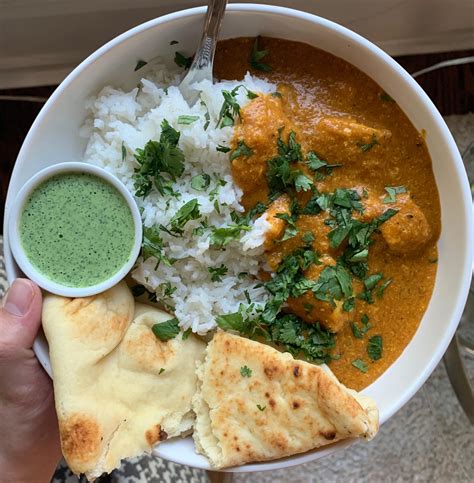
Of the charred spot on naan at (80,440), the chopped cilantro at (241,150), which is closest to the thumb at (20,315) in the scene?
the charred spot on naan at (80,440)

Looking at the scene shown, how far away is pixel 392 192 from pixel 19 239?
100 centimetres

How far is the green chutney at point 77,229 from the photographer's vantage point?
1766 mm

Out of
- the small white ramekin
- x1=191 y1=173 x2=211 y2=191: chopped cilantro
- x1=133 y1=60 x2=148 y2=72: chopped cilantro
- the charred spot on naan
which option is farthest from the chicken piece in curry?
the charred spot on naan

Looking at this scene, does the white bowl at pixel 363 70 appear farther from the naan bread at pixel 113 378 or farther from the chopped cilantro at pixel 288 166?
the chopped cilantro at pixel 288 166

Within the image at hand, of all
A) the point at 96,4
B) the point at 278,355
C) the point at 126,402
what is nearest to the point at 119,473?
the point at 126,402

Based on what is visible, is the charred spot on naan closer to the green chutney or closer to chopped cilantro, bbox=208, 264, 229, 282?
the green chutney

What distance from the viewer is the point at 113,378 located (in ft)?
5.98

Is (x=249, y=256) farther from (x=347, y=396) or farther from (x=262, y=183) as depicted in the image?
(x=347, y=396)

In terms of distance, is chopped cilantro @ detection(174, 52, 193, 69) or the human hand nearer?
the human hand

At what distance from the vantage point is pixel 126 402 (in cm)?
182

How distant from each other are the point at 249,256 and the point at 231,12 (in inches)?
25.8

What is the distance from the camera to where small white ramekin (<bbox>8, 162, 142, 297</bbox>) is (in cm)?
175

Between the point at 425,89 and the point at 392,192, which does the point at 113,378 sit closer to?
the point at 392,192

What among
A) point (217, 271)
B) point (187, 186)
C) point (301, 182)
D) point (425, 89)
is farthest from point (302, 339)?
point (425, 89)
